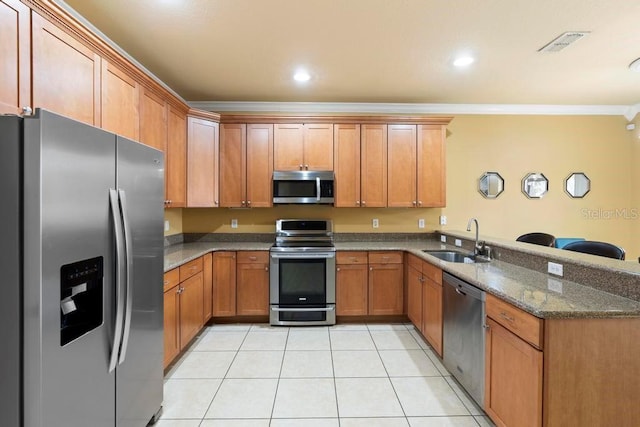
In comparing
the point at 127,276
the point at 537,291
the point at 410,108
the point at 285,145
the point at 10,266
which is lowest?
the point at 537,291

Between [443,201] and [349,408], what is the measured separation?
8.85 feet

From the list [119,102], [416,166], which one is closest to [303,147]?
[416,166]

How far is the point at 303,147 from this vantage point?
387 centimetres

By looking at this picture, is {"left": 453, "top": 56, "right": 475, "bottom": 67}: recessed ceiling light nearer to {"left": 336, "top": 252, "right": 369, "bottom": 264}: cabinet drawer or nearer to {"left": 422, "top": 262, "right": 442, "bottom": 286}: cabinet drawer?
{"left": 422, "top": 262, "right": 442, "bottom": 286}: cabinet drawer

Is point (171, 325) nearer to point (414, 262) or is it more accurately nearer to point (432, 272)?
point (432, 272)

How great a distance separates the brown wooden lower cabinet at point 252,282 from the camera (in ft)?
11.8

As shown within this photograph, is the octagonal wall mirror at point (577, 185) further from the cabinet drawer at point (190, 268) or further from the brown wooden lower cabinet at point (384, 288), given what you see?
the cabinet drawer at point (190, 268)

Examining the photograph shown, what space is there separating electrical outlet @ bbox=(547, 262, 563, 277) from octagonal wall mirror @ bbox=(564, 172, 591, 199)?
2801mm

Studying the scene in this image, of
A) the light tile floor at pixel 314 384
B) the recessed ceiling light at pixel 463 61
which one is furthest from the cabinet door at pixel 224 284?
the recessed ceiling light at pixel 463 61

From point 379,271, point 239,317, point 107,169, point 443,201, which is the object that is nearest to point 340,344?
point 379,271

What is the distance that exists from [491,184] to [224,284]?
367 centimetres

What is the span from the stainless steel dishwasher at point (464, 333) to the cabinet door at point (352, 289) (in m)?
1.16

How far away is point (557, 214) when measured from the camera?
4270 millimetres

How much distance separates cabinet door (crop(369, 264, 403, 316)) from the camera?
364 centimetres
